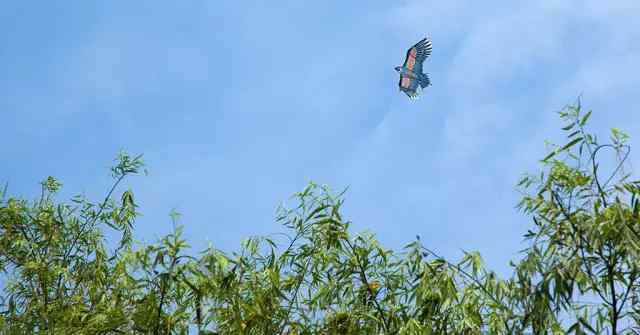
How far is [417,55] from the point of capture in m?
11.3

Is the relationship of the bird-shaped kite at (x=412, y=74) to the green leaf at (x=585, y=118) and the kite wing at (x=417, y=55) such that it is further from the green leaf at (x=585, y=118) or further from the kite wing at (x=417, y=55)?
the green leaf at (x=585, y=118)

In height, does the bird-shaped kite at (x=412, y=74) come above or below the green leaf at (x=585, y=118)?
above

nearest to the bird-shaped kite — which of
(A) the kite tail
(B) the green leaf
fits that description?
(A) the kite tail

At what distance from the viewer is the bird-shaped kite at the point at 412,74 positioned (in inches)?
440

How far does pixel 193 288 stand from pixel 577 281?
1945 mm

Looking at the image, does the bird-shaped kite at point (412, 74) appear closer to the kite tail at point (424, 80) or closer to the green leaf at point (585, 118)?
the kite tail at point (424, 80)

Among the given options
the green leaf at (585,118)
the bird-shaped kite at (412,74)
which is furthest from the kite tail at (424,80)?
the green leaf at (585,118)

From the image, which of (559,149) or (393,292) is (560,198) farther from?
(393,292)

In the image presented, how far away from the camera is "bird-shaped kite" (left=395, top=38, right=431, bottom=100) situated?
1117 centimetres

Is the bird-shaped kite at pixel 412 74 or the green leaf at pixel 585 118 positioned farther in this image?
the bird-shaped kite at pixel 412 74

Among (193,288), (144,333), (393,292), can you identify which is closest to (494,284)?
(393,292)

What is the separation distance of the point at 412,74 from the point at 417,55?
0.26 meters

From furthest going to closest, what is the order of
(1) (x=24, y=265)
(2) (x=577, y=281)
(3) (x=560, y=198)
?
(1) (x=24, y=265) → (3) (x=560, y=198) → (2) (x=577, y=281)

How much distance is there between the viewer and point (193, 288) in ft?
15.9
